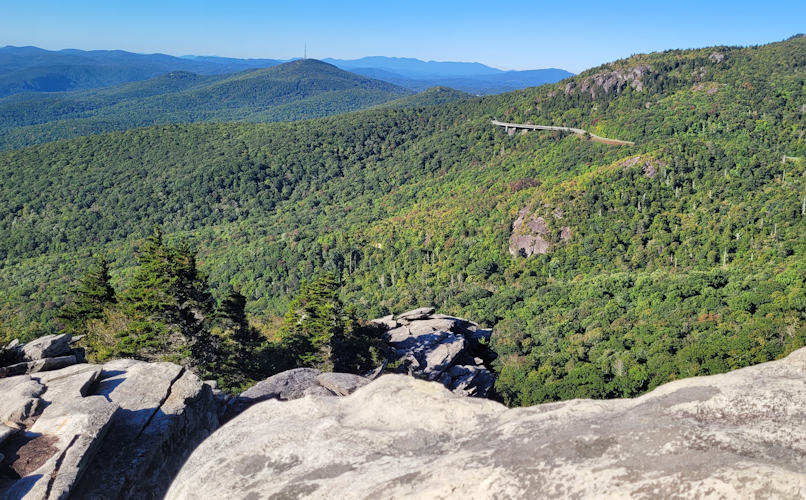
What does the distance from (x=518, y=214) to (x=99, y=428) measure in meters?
85.5

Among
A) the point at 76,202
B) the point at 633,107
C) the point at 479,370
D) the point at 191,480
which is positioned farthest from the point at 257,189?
the point at 191,480

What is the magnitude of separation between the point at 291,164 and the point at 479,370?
490 feet

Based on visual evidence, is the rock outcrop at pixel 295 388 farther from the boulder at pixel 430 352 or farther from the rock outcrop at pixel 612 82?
the rock outcrop at pixel 612 82

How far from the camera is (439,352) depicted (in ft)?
120

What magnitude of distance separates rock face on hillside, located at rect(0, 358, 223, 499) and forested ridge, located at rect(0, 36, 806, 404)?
23.1 metres

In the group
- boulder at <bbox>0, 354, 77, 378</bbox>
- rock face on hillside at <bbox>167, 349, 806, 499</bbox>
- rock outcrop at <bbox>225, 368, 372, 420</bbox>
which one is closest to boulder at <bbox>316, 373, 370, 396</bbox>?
rock outcrop at <bbox>225, 368, 372, 420</bbox>

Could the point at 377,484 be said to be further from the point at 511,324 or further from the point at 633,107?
the point at 633,107

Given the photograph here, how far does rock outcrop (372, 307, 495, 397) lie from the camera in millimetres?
33656

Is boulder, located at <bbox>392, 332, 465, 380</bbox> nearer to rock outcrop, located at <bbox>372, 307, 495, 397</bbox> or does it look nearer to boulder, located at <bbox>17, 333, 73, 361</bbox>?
rock outcrop, located at <bbox>372, 307, 495, 397</bbox>

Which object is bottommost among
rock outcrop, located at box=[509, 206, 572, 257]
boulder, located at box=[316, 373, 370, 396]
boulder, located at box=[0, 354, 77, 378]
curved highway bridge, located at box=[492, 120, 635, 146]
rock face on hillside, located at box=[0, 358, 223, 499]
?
rock outcrop, located at box=[509, 206, 572, 257]

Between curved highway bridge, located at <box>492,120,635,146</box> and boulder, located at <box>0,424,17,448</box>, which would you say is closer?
boulder, located at <box>0,424,17,448</box>

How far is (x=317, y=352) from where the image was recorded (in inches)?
1241

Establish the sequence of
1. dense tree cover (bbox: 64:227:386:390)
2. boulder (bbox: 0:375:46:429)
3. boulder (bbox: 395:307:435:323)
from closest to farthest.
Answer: boulder (bbox: 0:375:46:429) < dense tree cover (bbox: 64:227:386:390) < boulder (bbox: 395:307:435:323)

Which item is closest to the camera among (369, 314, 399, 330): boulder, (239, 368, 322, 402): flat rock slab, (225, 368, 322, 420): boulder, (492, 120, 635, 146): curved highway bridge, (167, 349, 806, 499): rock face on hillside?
(167, 349, 806, 499): rock face on hillside
